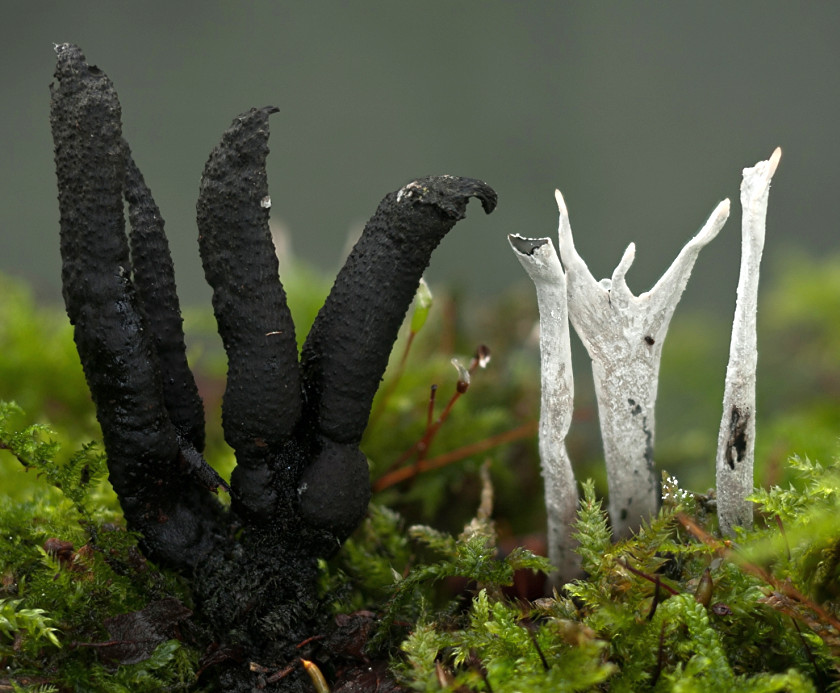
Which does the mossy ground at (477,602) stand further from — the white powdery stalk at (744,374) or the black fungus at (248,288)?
the black fungus at (248,288)

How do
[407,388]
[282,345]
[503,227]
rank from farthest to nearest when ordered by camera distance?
[503,227], [407,388], [282,345]

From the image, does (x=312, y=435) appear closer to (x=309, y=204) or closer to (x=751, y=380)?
(x=751, y=380)

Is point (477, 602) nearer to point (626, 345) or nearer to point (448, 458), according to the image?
point (626, 345)

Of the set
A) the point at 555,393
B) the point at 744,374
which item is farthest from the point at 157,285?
the point at 744,374

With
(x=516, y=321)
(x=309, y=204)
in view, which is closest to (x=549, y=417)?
(x=516, y=321)

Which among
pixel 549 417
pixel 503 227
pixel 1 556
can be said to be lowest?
pixel 1 556

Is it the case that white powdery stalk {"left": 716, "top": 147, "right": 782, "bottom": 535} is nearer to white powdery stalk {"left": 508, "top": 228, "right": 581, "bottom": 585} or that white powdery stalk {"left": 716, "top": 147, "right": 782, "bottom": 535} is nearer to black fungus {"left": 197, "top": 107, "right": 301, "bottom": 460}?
white powdery stalk {"left": 508, "top": 228, "right": 581, "bottom": 585}
